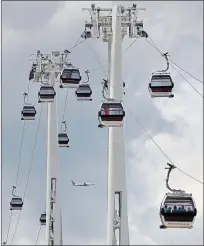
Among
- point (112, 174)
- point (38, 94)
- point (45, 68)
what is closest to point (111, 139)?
point (112, 174)

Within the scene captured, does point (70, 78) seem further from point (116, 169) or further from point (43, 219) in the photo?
point (43, 219)

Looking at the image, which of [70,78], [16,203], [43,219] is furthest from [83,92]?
[43,219]

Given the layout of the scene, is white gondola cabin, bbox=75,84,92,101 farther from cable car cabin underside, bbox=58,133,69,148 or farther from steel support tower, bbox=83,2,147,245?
cable car cabin underside, bbox=58,133,69,148

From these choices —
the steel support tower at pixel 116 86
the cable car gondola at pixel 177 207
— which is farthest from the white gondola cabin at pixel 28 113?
the cable car gondola at pixel 177 207

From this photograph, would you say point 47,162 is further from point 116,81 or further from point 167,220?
point 167,220

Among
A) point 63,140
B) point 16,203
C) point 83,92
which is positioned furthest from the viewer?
point 16,203

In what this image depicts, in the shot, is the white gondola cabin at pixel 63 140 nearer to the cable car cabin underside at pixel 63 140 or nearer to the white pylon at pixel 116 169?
the cable car cabin underside at pixel 63 140

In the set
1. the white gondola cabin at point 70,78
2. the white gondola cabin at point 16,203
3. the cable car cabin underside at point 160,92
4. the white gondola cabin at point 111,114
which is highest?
the white gondola cabin at point 70,78
